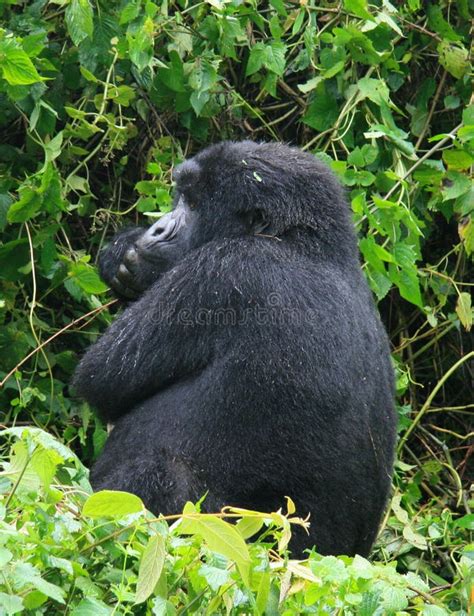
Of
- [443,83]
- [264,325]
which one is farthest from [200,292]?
[443,83]

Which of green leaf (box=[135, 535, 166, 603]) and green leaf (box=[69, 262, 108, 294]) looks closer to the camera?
green leaf (box=[135, 535, 166, 603])

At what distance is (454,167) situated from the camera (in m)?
4.76

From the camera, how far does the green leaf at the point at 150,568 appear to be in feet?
7.14

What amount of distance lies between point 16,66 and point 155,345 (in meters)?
1.12

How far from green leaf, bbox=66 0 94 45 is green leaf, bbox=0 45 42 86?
46cm

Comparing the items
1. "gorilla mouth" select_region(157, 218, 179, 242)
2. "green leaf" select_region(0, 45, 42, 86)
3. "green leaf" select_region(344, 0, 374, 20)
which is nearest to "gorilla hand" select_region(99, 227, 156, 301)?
"gorilla mouth" select_region(157, 218, 179, 242)

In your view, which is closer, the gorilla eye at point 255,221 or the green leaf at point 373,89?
the gorilla eye at point 255,221

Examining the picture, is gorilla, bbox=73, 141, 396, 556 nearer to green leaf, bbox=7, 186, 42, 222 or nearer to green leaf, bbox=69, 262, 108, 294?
green leaf, bbox=69, 262, 108, 294

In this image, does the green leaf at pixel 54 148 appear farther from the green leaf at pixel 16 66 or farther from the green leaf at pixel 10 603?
the green leaf at pixel 10 603

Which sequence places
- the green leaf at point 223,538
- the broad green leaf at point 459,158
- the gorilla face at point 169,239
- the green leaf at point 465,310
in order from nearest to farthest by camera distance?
1. the green leaf at point 223,538
2. the gorilla face at point 169,239
3. the broad green leaf at point 459,158
4. the green leaf at point 465,310

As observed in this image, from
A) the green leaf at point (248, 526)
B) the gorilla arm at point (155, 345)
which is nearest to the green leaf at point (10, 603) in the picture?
the green leaf at point (248, 526)

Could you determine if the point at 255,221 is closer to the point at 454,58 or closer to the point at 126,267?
the point at 126,267

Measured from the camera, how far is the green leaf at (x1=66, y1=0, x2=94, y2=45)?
14.6ft

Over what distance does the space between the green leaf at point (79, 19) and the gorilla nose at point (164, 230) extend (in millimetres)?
850
